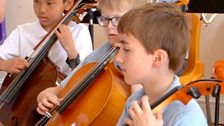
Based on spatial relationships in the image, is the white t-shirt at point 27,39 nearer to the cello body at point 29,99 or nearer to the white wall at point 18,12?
the cello body at point 29,99

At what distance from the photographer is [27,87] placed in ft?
5.09

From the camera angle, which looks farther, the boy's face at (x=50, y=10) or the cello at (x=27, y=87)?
the boy's face at (x=50, y=10)

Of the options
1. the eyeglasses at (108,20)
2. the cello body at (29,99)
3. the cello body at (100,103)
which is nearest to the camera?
the cello body at (100,103)

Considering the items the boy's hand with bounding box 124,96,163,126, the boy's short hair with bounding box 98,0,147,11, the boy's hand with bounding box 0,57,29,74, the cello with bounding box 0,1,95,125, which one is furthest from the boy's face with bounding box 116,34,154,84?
Result: the boy's hand with bounding box 0,57,29,74

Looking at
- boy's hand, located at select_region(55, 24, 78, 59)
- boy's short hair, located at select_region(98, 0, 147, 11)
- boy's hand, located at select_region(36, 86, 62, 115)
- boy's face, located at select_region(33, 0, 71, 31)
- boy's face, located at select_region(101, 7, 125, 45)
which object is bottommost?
boy's hand, located at select_region(36, 86, 62, 115)

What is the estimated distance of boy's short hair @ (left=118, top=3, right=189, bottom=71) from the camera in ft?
3.18

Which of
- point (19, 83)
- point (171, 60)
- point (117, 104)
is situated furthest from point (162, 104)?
point (19, 83)

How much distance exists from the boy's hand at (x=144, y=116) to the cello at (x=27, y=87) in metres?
0.68

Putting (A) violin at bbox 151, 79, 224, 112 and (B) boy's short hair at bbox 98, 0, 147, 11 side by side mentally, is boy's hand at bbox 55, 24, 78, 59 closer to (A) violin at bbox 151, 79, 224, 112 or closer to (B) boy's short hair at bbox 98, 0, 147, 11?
(B) boy's short hair at bbox 98, 0, 147, 11

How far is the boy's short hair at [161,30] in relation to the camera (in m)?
0.97

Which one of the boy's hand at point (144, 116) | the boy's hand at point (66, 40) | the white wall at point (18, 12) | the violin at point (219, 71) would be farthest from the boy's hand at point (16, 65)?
the white wall at point (18, 12)

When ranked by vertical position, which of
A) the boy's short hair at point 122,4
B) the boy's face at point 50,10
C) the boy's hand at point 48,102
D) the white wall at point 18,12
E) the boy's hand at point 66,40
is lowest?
the white wall at point 18,12

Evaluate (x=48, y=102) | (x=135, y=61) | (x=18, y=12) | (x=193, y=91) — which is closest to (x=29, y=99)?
(x=48, y=102)

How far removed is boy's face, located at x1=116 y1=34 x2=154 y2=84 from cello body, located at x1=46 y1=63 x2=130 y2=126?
219 millimetres
